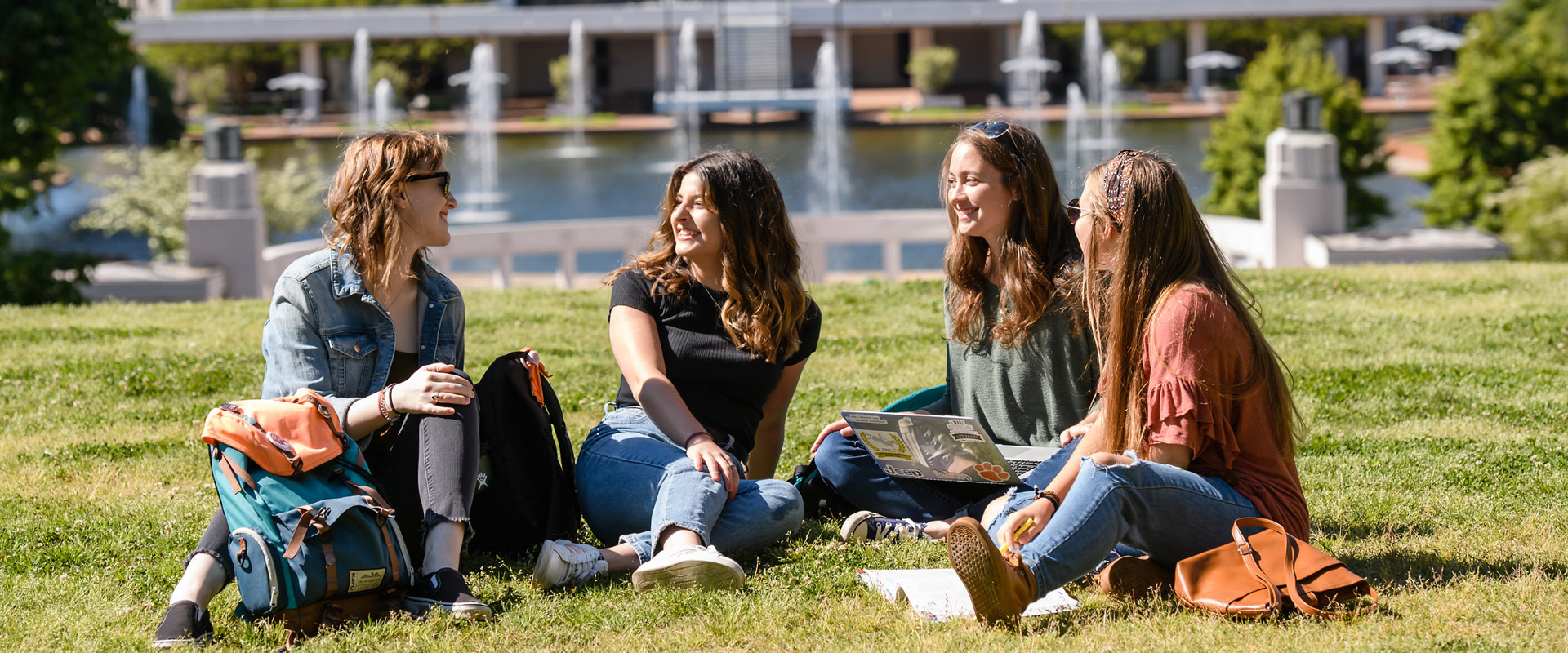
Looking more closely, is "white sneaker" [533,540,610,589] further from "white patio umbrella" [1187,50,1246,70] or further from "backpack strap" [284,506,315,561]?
"white patio umbrella" [1187,50,1246,70]

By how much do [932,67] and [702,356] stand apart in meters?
44.8

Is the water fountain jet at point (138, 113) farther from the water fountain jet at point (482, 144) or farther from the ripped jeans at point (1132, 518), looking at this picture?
the ripped jeans at point (1132, 518)

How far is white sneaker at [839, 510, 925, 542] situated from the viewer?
416 cm

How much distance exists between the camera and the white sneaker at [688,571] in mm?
3545

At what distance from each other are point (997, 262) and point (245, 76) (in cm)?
5360

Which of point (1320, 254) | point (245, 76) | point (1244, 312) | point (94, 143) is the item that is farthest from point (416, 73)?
point (1244, 312)

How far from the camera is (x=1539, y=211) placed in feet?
48.0

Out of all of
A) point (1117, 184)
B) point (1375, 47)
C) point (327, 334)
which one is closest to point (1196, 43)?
point (1375, 47)

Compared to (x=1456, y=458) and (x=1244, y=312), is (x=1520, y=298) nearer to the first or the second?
(x=1456, y=458)

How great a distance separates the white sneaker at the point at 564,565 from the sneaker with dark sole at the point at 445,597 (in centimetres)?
24

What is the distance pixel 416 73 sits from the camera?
52.4 meters

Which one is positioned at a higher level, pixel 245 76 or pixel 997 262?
pixel 245 76

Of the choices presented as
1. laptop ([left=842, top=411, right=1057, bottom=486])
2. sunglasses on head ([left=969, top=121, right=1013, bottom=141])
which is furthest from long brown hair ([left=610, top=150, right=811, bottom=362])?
sunglasses on head ([left=969, top=121, right=1013, bottom=141])

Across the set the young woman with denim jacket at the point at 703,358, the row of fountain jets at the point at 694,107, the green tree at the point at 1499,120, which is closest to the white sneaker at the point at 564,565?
the young woman with denim jacket at the point at 703,358
